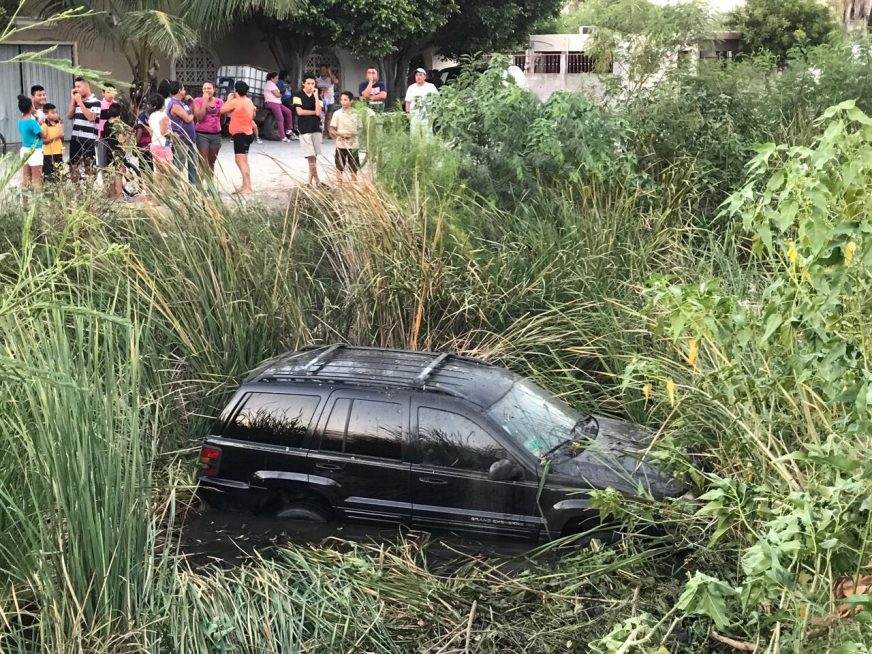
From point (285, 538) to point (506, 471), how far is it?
1557mm

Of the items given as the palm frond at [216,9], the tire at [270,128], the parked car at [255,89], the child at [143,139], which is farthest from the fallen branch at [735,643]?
the tire at [270,128]

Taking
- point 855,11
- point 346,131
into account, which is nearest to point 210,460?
point 346,131

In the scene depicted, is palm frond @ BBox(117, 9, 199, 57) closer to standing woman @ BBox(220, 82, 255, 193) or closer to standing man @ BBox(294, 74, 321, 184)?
standing woman @ BBox(220, 82, 255, 193)

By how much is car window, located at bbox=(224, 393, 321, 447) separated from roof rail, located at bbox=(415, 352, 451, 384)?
2.42 feet

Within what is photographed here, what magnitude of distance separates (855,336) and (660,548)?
169cm

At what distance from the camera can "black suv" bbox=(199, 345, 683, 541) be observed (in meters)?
6.61

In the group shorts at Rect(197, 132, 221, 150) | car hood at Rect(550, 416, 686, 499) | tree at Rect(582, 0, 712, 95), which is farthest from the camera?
shorts at Rect(197, 132, 221, 150)

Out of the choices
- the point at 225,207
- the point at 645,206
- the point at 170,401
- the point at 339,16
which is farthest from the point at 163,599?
the point at 339,16

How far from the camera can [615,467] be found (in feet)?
21.6

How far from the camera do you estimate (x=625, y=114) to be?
12.3 m

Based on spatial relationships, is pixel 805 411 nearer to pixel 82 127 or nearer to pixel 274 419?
pixel 274 419

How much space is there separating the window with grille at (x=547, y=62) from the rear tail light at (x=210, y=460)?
34.1 metres

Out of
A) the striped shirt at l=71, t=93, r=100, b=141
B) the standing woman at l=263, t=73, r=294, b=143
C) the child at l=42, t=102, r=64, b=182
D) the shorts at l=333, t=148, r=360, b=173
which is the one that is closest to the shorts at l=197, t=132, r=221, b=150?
the striped shirt at l=71, t=93, r=100, b=141

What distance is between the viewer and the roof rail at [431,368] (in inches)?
281
